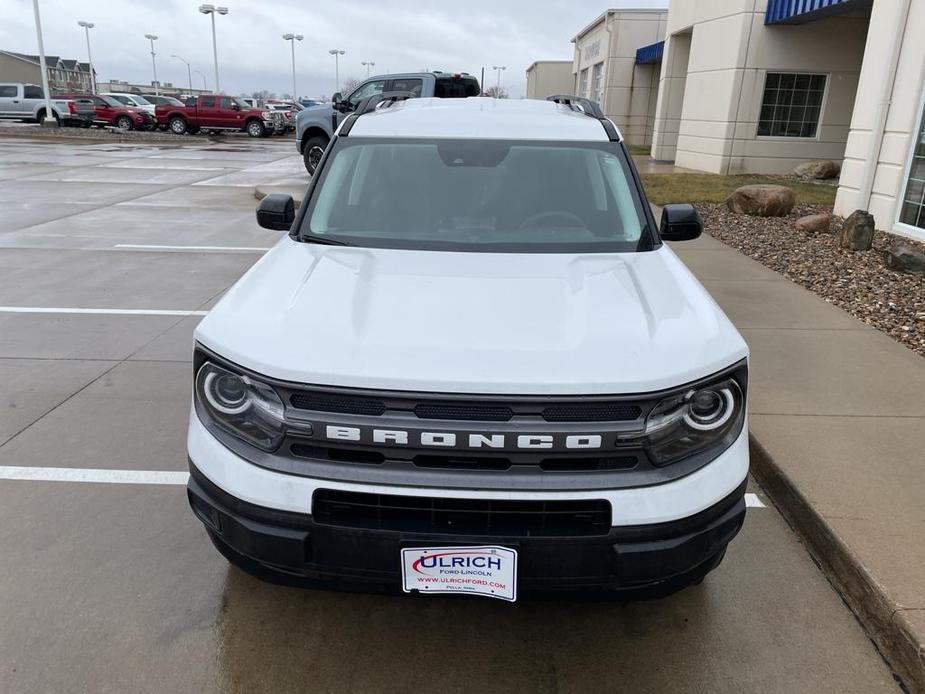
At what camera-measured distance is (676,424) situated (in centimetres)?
227

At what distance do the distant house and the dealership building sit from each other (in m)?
60.3

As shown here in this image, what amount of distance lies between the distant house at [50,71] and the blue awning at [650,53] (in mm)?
54069

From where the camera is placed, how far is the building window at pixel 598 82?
31.4 m

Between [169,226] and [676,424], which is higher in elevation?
[676,424]

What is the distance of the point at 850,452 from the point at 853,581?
1.10 metres

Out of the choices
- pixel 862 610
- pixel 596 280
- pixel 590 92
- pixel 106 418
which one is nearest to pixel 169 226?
pixel 106 418

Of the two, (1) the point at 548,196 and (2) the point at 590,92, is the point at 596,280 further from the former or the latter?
(2) the point at 590,92

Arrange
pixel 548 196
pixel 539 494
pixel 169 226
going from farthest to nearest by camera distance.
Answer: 1. pixel 169 226
2. pixel 548 196
3. pixel 539 494

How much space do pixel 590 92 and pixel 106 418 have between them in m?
34.3

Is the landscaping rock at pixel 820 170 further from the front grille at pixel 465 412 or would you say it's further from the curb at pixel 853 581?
the front grille at pixel 465 412

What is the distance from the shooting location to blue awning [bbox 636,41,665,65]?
84.1 feet

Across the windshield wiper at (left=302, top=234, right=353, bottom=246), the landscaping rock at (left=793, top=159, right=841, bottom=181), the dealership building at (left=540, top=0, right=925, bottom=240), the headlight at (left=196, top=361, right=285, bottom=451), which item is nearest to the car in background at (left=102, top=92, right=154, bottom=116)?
the dealership building at (left=540, top=0, right=925, bottom=240)

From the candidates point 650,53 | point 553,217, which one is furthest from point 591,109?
point 650,53

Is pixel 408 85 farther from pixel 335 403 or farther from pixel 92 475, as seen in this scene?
pixel 335 403
